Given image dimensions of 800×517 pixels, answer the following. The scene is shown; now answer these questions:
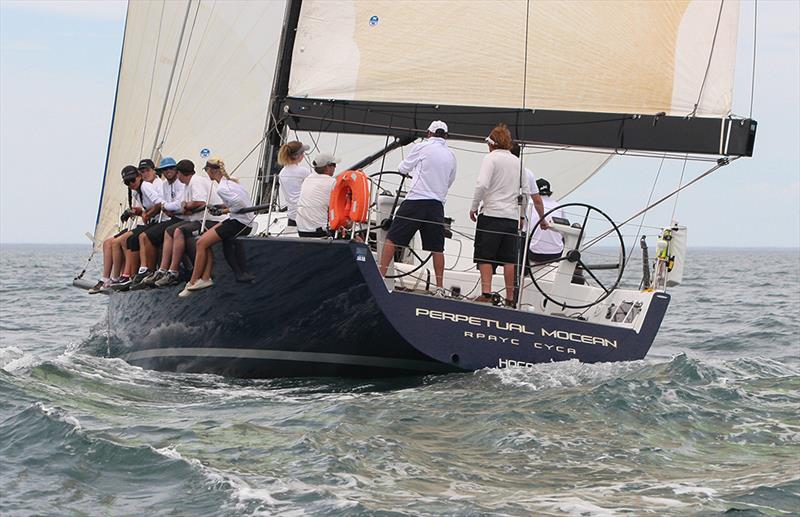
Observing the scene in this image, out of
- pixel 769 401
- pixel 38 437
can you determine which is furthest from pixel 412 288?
pixel 38 437

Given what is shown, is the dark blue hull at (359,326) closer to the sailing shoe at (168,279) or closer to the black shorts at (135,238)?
the sailing shoe at (168,279)

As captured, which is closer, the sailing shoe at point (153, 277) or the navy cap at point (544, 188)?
the sailing shoe at point (153, 277)

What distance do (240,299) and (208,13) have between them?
16.9 feet

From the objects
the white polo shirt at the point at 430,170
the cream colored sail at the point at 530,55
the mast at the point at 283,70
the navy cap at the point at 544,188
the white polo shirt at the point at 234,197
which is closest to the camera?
the white polo shirt at the point at 430,170

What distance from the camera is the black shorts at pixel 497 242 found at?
9.12m

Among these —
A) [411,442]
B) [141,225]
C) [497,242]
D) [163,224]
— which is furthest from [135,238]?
[411,442]

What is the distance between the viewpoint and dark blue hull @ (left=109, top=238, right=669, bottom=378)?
28.3 feet

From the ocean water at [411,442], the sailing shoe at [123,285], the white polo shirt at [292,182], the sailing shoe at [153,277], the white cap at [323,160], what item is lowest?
the ocean water at [411,442]

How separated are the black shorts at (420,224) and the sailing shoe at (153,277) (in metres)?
2.18

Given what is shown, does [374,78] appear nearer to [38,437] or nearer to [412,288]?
[412,288]

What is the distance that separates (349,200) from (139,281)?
9.29ft

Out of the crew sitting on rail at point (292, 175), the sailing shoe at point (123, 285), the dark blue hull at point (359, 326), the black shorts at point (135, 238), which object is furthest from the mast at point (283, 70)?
the dark blue hull at point (359, 326)

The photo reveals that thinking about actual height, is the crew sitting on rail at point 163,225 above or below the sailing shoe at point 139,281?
above

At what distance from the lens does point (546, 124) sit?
9.65m
